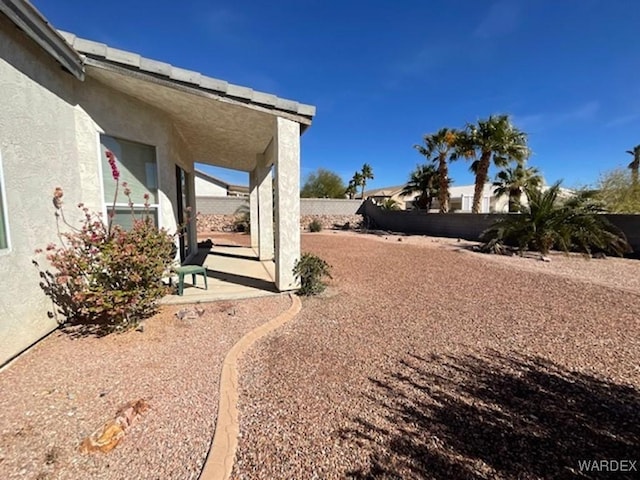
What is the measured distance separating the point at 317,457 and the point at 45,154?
5.11m

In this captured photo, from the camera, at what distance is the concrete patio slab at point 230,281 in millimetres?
5918

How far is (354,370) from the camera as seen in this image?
11.4ft

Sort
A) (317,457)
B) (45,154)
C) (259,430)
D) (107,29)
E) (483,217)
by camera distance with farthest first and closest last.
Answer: (483,217) < (107,29) < (45,154) < (259,430) < (317,457)

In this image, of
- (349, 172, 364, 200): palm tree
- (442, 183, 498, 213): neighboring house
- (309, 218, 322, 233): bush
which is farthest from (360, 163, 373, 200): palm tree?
(309, 218, 322, 233): bush

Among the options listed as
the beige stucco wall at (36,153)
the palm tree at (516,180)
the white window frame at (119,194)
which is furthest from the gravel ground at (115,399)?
the palm tree at (516,180)

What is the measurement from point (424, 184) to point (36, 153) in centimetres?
2448

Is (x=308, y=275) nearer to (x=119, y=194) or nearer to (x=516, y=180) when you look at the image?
(x=119, y=194)

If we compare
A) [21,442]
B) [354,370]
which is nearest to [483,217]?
[354,370]

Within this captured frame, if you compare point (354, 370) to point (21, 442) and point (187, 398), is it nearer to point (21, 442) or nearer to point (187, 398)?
point (187, 398)

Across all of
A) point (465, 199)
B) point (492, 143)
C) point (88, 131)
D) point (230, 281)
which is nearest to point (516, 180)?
point (492, 143)

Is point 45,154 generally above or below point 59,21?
below

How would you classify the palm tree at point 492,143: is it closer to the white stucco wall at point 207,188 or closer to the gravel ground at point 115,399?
the gravel ground at point 115,399

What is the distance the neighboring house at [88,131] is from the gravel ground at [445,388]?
9.22 ft

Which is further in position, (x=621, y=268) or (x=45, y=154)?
(x=621, y=268)
